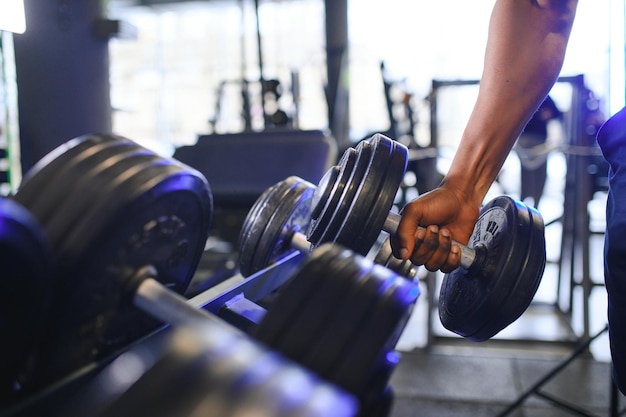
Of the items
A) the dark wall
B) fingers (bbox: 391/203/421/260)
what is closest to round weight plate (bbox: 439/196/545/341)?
fingers (bbox: 391/203/421/260)

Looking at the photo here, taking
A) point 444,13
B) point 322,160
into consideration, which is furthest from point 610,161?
point 444,13

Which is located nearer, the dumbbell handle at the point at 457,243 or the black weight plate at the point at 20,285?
the black weight plate at the point at 20,285

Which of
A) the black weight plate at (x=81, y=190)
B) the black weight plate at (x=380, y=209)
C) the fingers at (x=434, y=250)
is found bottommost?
the fingers at (x=434, y=250)

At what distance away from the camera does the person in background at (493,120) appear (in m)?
0.81

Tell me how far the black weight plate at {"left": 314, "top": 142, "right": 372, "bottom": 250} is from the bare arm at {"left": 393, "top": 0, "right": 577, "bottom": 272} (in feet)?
0.42

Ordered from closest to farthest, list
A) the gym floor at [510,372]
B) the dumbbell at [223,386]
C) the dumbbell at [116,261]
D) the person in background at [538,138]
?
the dumbbell at [223,386]
the dumbbell at [116,261]
the gym floor at [510,372]
the person in background at [538,138]

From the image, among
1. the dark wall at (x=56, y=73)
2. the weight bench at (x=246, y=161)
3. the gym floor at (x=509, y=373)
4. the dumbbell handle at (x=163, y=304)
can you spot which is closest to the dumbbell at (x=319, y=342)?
the dumbbell handle at (x=163, y=304)

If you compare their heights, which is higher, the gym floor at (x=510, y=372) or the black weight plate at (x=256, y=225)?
the black weight plate at (x=256, y=225)

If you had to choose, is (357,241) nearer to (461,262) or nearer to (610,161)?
(461,262)

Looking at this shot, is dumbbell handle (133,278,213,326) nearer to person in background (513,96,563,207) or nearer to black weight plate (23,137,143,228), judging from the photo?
black weight plate (23,137,143,228)

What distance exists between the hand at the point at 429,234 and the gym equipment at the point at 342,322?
335 millimetres

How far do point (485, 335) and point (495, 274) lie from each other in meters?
0.12

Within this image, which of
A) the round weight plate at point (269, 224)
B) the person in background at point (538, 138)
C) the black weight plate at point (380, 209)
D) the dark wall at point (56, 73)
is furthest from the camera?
the person in background at point (538, 138)

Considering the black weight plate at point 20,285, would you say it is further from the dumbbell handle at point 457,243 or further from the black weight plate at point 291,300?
the dumbbell handle at point 457,243
